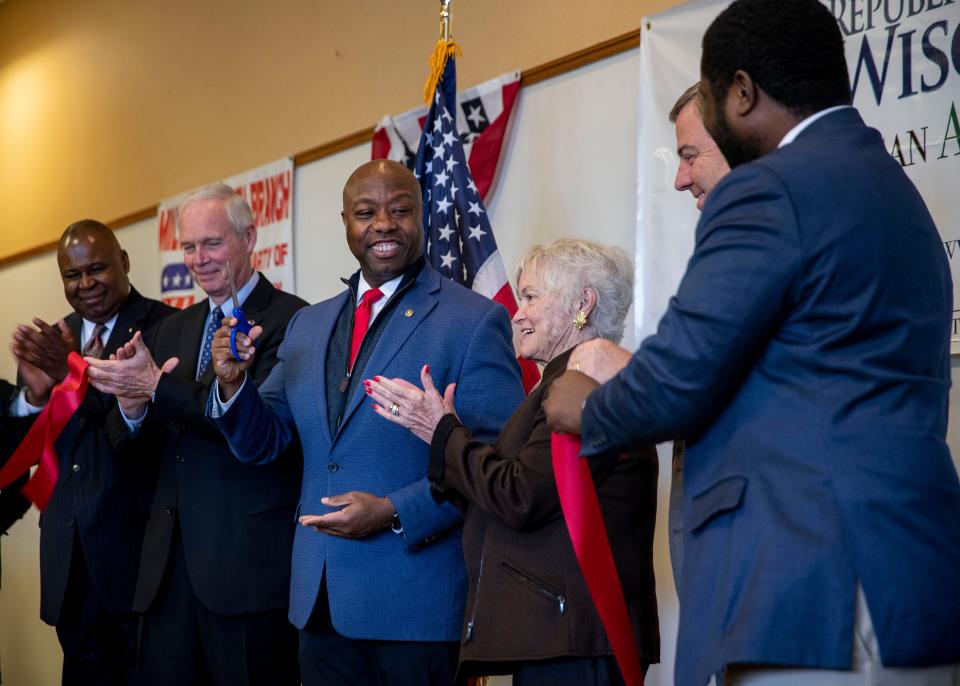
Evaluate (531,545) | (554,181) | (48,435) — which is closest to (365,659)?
(531,545)

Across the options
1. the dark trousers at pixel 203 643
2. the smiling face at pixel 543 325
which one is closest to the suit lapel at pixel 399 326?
the smiling face at pixel 543 325

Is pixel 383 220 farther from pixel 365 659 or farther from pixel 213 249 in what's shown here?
pixel 365 659

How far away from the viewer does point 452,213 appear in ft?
12.6

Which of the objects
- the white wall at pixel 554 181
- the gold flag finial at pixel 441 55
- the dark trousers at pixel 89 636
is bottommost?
the dark trousers at pixel 89 636

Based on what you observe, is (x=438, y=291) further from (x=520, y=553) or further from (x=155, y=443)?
(x=155, y=443)

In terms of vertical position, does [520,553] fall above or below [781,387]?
below

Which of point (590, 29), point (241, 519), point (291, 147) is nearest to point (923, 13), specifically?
point (590, 29)

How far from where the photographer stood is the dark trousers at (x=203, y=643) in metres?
2.93

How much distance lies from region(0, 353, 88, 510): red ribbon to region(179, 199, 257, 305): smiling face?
428mm

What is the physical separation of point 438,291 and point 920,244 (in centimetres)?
141

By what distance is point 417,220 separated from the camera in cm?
287

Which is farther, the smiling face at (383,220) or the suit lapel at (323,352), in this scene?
the smiling face at (383,220)

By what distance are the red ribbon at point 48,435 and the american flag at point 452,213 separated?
121 cm

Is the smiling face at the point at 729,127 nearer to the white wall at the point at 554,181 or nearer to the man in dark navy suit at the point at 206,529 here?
the man in dark navy suit at the point at 206,529
